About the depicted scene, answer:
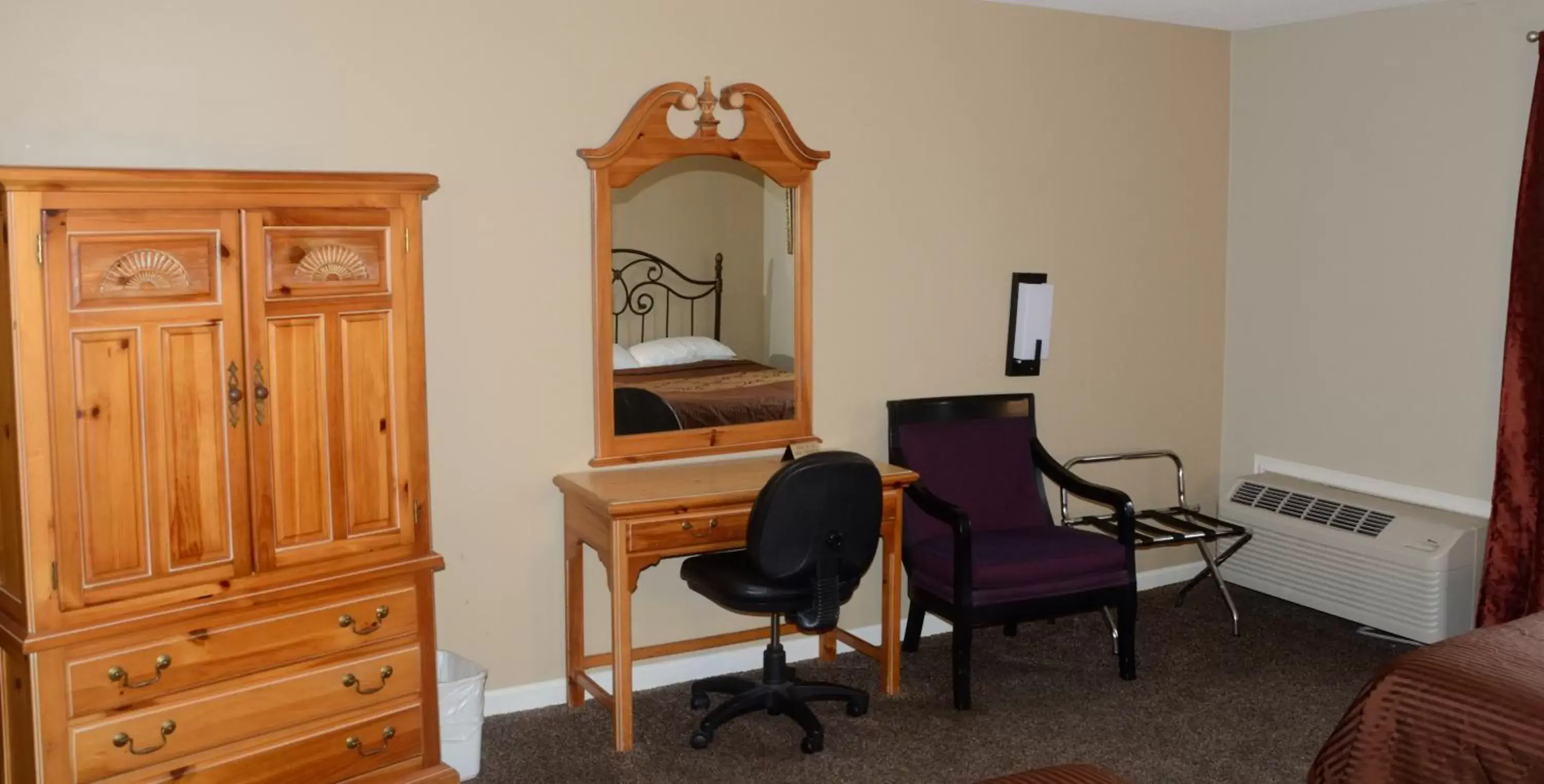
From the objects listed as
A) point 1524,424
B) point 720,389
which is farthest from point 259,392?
point 1524,424

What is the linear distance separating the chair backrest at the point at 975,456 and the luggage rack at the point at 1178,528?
0.21 meters

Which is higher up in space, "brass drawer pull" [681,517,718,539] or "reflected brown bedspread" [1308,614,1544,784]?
"brass drawer pull" [681,517,718,539]

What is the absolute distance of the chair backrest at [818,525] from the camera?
341 cm

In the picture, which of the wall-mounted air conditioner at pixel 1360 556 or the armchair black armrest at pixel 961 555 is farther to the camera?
the wall-mounted air conditioner at pixel 1360 556

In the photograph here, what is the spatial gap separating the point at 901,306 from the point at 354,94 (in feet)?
6.31

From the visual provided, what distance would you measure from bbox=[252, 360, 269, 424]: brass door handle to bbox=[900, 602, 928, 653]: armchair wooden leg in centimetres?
220

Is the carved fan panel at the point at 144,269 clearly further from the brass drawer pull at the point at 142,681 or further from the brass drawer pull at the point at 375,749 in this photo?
the brass drawer pull at the point at 375,749

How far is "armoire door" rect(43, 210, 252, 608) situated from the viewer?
2.73m

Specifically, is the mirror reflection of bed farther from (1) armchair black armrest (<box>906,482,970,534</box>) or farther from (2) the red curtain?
(2) the red curtain

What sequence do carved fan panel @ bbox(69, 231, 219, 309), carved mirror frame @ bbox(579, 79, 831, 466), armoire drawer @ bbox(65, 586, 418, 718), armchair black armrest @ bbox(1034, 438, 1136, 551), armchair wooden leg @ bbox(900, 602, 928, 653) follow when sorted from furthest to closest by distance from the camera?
armchair wooden leg @ bbox(900, 602, 928, 653)
armchair black armrest @ bbox(1034, 438, 1136, 551)
carved mirror frame @ bbox(579, 79, 831, 466)
armoire drawer @ bbox(65, 586, 418, 718)
carved fan panel @ bbox(69, 231, 219, 309)

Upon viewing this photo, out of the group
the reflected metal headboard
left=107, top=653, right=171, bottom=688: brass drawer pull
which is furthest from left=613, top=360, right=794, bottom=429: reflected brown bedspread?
left=107, top=653, right=171, bottom=688: brass drawer pull

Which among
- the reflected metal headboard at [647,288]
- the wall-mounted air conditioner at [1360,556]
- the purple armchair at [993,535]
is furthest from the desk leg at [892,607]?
the wall-mounted air conditioner at [1360,556]

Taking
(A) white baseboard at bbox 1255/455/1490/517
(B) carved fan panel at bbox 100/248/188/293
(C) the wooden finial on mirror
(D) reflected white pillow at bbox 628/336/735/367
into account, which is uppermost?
(C) the wooden finial on mirror

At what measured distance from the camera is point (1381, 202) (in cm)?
470
